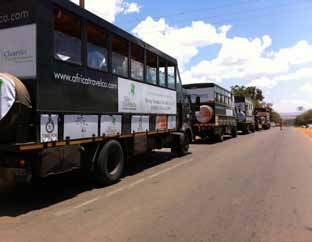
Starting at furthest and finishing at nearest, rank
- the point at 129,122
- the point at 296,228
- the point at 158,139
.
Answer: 1. the point at 158,139
2. the point at 129,122
3. the point at 296,228

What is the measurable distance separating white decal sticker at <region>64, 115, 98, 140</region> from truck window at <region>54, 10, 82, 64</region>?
1147 mm

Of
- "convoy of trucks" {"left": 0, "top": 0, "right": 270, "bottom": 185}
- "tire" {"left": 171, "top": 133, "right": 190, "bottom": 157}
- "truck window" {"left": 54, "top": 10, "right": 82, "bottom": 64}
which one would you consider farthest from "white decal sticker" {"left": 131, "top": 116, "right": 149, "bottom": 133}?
"tire" {"left": 171, "top": 133, "right": 190, "bottom": 157}

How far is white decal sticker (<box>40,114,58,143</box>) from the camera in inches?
221

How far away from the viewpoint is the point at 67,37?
21.1ft

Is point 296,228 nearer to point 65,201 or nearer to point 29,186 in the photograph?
point 65,201

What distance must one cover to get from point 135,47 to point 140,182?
12.1 ft

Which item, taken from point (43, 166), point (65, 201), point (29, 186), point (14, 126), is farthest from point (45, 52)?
point (29, 186)

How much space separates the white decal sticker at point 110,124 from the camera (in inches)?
291

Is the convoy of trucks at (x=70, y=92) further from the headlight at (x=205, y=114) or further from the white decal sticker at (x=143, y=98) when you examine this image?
the headlight at (x=205, y=114)

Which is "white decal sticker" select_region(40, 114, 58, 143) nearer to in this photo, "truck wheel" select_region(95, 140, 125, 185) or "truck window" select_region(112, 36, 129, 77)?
"truck wheel" select_region(95, 140, 125, 185)

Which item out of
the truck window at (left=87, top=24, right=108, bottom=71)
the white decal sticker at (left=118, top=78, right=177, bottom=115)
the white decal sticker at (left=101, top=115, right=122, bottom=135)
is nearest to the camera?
the truck window at (left=87, top=24, right=108, bottom=71)

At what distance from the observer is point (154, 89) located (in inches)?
399

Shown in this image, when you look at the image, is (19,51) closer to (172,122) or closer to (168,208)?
(168,208)

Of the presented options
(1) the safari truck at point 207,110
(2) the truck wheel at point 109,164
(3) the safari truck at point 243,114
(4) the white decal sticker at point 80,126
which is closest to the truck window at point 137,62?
(2) the truck wheel at point 109,164
